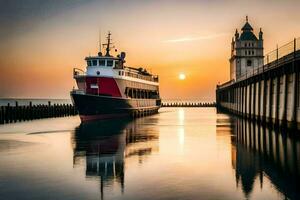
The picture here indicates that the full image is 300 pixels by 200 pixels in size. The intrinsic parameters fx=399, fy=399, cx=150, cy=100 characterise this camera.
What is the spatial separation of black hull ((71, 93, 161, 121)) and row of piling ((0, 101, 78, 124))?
11718 millimetres

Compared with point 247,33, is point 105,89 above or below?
below

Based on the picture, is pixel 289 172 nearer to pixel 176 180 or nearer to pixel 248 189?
pixel 248 189

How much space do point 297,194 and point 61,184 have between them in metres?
7.96

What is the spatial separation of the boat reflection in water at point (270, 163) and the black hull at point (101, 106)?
27543 millimetres

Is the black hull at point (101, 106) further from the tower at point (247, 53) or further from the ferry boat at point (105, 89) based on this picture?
the tower at point (247, 53)

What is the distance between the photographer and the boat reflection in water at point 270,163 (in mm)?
13880

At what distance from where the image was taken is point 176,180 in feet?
48.5

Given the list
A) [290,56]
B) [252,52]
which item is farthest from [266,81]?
[252,52]

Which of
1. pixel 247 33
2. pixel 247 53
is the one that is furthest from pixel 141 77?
pixel 247 33

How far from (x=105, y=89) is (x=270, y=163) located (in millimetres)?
39804

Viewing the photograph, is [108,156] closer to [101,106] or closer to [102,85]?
[101,106]

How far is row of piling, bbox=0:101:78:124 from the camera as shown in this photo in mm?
57138

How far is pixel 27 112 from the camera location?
6438 cm

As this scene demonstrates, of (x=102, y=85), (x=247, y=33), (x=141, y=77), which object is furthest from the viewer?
(x=247, y=33)
